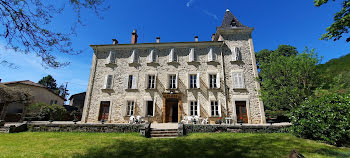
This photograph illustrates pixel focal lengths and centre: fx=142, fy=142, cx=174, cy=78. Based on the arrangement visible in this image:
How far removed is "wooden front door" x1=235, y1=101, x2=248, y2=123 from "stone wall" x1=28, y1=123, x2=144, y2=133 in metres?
8.02

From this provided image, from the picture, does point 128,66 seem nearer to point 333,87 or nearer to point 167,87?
point 167,87

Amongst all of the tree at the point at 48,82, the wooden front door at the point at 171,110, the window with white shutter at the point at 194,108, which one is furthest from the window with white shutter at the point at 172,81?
the tree at the point at 48,82

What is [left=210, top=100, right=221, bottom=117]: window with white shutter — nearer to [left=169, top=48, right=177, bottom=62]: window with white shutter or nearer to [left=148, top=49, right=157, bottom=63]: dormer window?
[left=169, top=48, right=177, bottom=62]: window with white shutter

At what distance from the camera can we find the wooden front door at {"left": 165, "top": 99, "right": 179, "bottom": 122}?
12180 millimetres

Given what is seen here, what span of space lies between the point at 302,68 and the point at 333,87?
5.85 feet

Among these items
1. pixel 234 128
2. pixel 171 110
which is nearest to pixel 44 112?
pixel 171 110

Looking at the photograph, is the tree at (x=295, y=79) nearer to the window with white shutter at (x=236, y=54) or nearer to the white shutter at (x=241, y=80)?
the white shutter at (x=241, y=80)

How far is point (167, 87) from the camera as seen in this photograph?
12.6 meters

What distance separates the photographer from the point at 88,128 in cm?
852

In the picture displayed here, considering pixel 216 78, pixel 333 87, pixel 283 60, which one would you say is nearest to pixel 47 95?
pixel 216 78

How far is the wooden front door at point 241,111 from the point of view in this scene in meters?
11.7

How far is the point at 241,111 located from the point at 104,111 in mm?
11925

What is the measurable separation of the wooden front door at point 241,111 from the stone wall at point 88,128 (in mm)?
8016

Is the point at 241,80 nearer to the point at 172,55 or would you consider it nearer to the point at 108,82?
the point at 172,55
